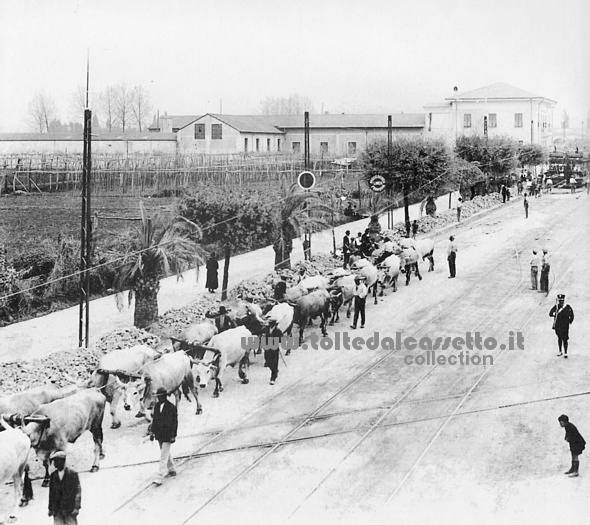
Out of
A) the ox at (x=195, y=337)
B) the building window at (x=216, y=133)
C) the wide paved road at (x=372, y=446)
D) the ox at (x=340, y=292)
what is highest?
the building window at (x=216, y=133)

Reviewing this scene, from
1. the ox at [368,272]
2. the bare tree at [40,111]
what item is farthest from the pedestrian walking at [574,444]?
the bare tree at [40,111]

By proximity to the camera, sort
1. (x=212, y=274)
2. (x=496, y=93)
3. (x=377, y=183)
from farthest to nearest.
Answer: (x=496, y=93) → (x=377, y=183) → (x=212, y=274)

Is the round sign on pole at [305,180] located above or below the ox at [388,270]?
above

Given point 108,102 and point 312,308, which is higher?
point 108,102

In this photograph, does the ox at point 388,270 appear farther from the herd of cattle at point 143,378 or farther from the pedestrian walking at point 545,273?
the pedestrian walking at point 545,273

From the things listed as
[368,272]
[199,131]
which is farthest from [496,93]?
[368,272]

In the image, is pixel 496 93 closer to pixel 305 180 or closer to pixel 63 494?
pixel 305 180

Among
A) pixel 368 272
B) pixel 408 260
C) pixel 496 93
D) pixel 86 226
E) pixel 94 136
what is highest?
pixel 496 93

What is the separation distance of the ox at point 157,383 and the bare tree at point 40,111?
1411 centimetres

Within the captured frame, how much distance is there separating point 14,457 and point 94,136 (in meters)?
26.2

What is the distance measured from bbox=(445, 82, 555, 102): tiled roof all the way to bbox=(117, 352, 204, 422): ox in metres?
53.4

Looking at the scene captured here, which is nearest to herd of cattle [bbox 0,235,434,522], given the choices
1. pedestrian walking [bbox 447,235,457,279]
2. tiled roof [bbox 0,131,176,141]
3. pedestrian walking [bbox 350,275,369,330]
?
pedestrian walking [bbox 350,275,369,330]

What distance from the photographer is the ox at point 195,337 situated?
1470 cm

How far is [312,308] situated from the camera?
17.8 meters
